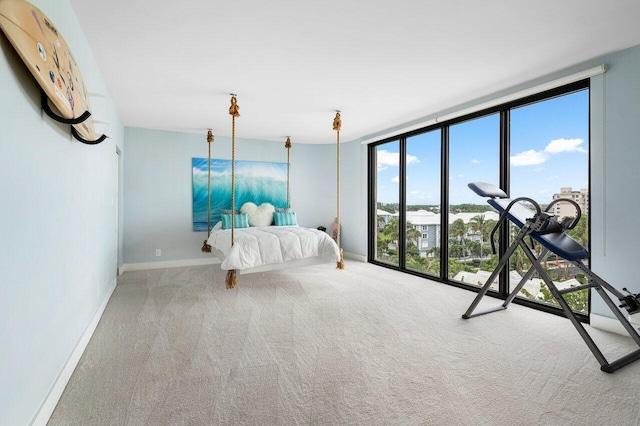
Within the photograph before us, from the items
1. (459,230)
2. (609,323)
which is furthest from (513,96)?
(609,323)

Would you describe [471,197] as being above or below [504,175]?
below

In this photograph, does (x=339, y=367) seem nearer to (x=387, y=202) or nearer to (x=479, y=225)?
(x=479, y=225)

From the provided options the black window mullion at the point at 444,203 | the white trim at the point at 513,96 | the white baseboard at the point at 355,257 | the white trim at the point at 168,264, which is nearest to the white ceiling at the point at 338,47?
the white trim at the point at 513,96

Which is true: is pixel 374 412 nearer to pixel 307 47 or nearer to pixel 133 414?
pixel 133 414

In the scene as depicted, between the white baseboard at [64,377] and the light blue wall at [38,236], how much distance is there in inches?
1.4

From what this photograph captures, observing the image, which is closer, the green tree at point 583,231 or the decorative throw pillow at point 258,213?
the green tree at point 583,231

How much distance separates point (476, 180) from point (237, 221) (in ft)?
12.1

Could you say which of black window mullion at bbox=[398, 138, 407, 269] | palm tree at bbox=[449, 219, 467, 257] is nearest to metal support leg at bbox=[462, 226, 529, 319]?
palm tree at bbox=[449, 219, 467, 257]

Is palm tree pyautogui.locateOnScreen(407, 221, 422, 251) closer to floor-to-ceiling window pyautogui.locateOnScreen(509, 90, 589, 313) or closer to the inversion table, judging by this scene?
floor-to-ceiling window pyautogui.locateOnScreen(509, 90, 589, 313)

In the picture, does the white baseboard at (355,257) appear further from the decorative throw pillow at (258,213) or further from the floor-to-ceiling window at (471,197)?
the floor-to-ceiling window at (471,197)

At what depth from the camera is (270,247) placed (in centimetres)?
402

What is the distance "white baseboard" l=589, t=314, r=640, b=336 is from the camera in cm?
263

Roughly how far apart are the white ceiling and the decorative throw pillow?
2.10 m

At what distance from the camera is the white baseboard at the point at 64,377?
156cm
